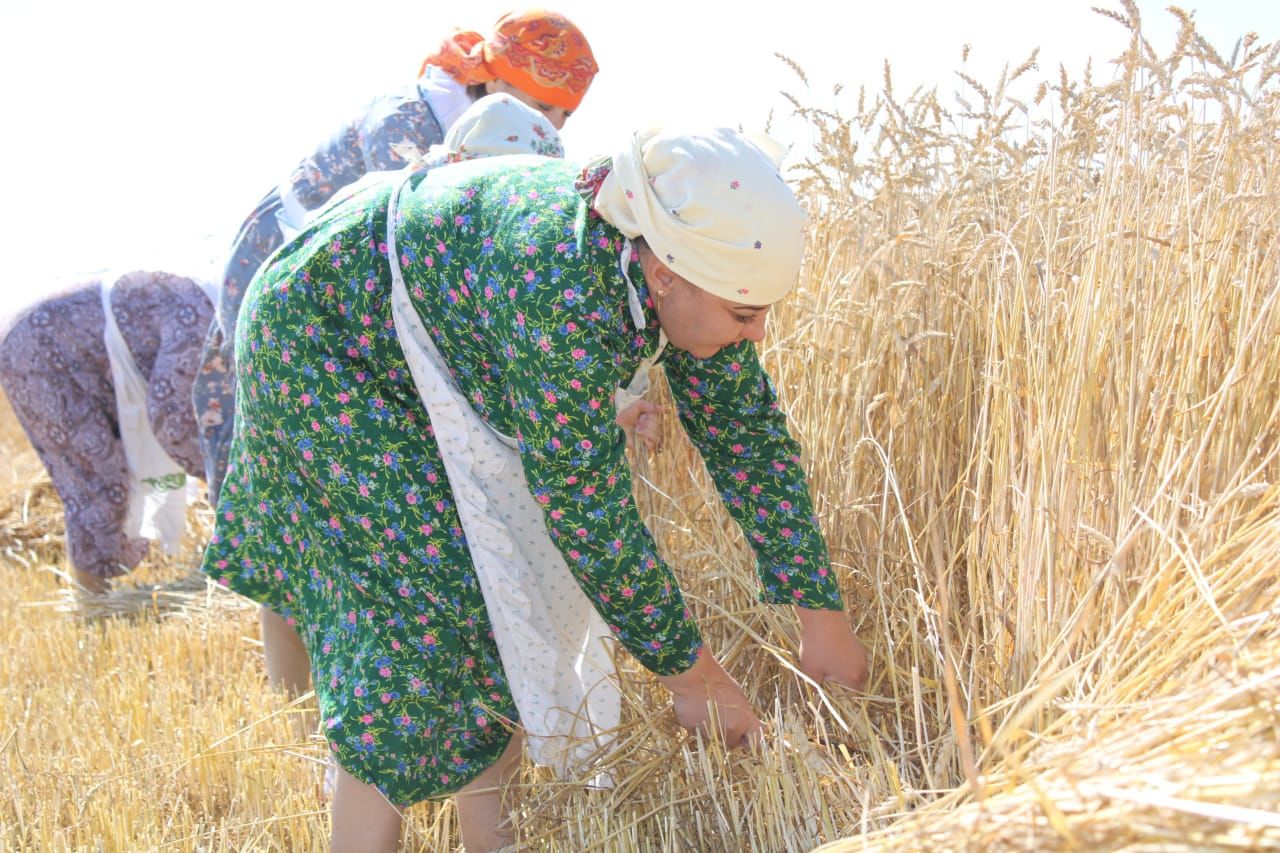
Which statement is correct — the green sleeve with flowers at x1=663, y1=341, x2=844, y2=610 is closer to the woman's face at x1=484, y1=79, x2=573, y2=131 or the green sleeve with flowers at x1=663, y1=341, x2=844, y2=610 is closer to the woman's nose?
the woman's nose

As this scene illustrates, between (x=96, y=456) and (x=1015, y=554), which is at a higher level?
(x=1015, y=554)

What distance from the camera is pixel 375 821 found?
1795mm

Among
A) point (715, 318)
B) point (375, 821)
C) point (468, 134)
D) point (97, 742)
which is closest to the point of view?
point (715, 318)

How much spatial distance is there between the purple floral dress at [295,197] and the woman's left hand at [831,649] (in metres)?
1.40

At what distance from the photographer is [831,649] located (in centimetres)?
188

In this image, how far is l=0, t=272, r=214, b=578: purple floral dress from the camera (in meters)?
3.46

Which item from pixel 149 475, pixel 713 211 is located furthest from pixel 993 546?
pixel 149 475

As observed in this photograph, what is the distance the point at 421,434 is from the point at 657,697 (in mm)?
699

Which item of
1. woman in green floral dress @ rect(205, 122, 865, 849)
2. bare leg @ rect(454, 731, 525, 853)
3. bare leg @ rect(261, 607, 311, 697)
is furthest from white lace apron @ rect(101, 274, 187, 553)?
bare leg @ rect(454, 731, 525, 853)

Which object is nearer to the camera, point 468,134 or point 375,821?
point 375,821

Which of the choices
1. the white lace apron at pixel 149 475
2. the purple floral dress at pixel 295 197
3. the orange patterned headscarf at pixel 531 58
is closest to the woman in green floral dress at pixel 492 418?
the purple floral dress at pixel 295 197

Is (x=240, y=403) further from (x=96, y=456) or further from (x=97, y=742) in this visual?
(x=96, y=456)

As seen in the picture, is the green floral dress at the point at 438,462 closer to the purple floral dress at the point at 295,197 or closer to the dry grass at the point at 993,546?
the dry grass at the point at 993,546

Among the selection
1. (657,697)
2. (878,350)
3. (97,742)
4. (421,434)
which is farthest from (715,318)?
(97,742)
